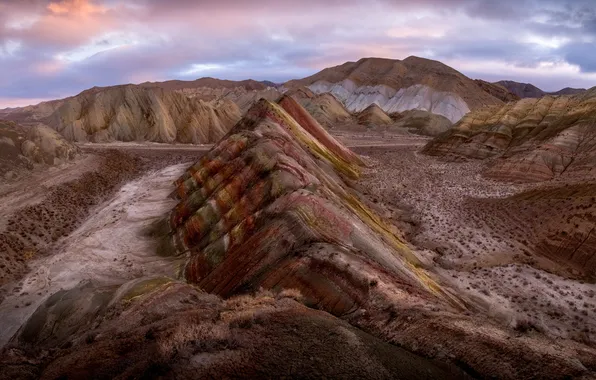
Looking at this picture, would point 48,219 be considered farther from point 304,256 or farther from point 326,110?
point 326,110

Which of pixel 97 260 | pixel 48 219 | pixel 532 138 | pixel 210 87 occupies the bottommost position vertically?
pixel 97 260

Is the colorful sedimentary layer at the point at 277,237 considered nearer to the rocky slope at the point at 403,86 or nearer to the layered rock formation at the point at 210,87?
the rocky slope at the point at 403,86

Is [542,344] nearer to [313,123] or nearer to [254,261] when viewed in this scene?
[254,261]

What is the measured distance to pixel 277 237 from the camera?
13531 mm

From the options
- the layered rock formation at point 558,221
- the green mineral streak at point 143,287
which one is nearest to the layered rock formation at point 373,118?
the layered rock formation at point 558,221

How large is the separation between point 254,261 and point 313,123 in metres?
30.5

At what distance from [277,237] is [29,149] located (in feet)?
108

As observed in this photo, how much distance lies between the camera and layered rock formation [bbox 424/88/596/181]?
3284cm

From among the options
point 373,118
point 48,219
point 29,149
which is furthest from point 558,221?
point 373,118

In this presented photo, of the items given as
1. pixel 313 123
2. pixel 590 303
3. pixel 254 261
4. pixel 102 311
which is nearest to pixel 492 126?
pixel 313 123

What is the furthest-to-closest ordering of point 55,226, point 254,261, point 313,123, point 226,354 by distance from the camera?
point 313,123
point 55,226
point 254,261
point 226,354

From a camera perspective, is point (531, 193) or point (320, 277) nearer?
point (320, 277)

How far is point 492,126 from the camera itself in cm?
4756

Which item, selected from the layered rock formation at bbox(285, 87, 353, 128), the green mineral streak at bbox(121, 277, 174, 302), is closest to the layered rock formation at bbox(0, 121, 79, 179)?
the green mineral streak at bbox(121, 277, 174, 302)
